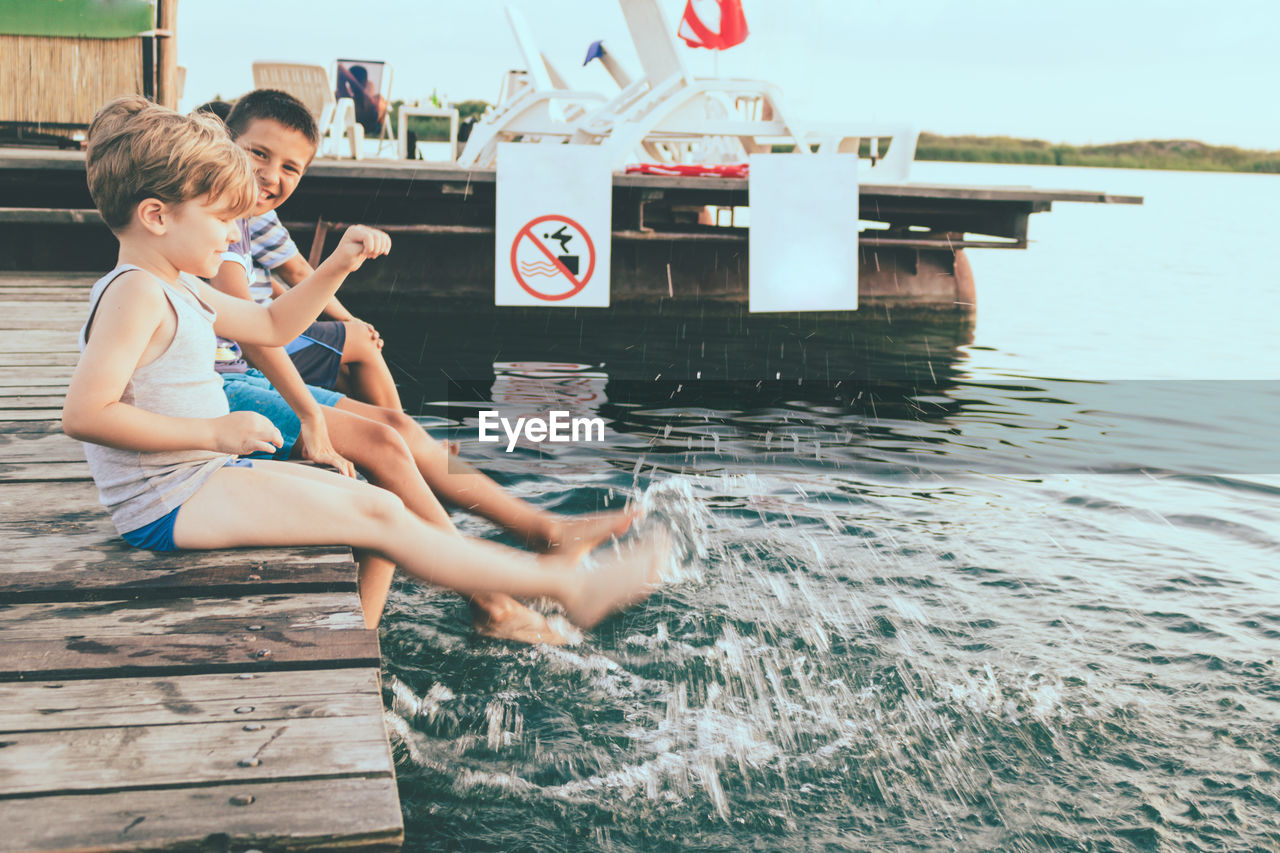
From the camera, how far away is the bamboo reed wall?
906cm

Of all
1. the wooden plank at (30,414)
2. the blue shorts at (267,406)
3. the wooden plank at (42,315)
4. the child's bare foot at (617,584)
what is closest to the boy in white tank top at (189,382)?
the child's bare foot at (617,584)

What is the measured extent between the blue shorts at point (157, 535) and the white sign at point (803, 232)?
6.68m

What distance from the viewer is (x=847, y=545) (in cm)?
403

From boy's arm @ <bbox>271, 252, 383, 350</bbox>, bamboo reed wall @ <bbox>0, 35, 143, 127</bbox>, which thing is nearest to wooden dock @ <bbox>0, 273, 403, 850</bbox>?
boy's arm @ <bbox>271, 252, 383, 350</bbox>

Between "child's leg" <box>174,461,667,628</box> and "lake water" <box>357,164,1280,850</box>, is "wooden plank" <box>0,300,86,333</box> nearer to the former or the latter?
"lake water" <box>357,164,1280,850</box>

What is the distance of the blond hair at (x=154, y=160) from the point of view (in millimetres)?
2125

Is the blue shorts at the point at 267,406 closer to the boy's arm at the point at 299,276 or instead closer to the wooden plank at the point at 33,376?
the boy's arm at the point at 299,276

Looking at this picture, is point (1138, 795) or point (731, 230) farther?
point (731, 230)

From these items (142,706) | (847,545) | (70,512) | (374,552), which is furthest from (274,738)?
(847,545)

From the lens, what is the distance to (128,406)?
2.13m

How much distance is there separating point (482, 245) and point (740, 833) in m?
7.85

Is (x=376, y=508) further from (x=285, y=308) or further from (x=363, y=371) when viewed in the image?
(x=363, y=371)

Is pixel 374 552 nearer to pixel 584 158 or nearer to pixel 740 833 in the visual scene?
pixel 740 833

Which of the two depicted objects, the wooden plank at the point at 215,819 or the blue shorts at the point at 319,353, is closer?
the wooden plank at the point at 215,819
